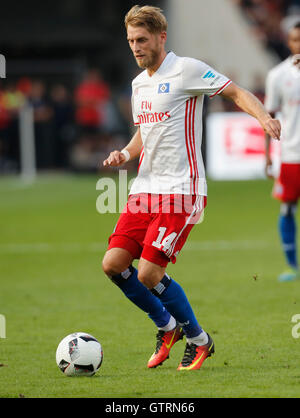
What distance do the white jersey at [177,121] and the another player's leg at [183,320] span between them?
1.80 ft

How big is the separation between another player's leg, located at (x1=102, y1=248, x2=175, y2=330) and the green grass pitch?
0.98 feet

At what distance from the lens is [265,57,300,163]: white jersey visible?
9445mm

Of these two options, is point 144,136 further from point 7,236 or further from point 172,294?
point 7,236

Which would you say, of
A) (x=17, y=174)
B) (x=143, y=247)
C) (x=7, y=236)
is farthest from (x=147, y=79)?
(x=17, y=174)

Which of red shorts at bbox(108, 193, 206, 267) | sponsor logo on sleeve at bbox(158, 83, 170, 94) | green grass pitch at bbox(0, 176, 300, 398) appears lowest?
green grass pitch at bbox(0, 176, 300, 398)

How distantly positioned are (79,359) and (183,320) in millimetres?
677

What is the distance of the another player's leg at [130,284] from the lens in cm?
582

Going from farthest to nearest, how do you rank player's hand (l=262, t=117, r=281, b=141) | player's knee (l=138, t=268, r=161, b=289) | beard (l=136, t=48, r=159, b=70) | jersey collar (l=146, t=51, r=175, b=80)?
jersey collar (l=146, t=51, r=175, b=80) < beard (l=136, t=48, r=159, b=70) < player's knee (l=138, t=268, r=161, b=289) < player's hand (l=262, t=117, r=281, b=141)

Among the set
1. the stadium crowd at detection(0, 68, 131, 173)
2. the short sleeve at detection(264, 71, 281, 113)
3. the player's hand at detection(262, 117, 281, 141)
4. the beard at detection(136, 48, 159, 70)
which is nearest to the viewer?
the player's hand at detection(262, 117, 281, 141)

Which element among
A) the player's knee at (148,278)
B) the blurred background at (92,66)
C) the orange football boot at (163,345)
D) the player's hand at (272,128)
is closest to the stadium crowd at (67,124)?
the blurred background at (92,66)

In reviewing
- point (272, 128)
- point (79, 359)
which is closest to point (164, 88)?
point (272, 128)

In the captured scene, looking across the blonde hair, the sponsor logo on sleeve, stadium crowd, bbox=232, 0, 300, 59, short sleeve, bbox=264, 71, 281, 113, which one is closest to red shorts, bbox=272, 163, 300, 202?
short sleeve, bbox=264, 71, 281, 113

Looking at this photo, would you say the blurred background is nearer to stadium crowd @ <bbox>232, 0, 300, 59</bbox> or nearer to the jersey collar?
stadium crowd @ <bbox>232, 0, 300, 59</bbox>

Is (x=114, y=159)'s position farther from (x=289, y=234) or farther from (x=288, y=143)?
(x=289, y=234)
